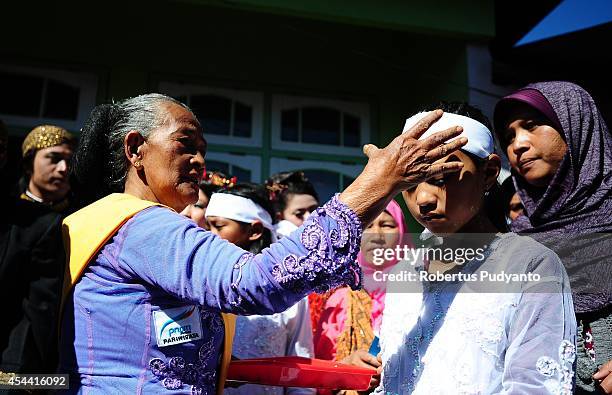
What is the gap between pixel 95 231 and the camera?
1.62 meters

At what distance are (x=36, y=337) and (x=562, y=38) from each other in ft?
15.6

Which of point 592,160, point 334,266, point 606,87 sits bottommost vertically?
point 334,266

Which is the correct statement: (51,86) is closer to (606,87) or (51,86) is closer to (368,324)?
(368,324)

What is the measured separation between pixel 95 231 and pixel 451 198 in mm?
1023

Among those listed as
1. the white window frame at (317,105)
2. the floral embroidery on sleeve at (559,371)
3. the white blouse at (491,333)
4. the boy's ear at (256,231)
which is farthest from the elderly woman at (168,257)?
the white window frame at (317,105)

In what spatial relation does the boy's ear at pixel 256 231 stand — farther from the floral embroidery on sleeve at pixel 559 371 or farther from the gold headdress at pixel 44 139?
the floral embroidery on sleeve at pixel 559 371

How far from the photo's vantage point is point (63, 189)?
3477 mm

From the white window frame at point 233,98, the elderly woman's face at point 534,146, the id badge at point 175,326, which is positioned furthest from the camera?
the white window frame at point 233,98

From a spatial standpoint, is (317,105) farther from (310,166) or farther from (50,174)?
(50,174)

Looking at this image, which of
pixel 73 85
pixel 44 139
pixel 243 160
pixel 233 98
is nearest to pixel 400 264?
pixel 44 139

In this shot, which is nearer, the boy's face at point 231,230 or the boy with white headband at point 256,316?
the boy with white headband at point 256,316

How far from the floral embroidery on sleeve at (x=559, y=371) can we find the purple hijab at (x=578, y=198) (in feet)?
1.65

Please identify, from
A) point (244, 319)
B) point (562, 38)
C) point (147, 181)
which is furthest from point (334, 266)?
point (562, 38)

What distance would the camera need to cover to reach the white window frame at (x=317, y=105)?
600cm
